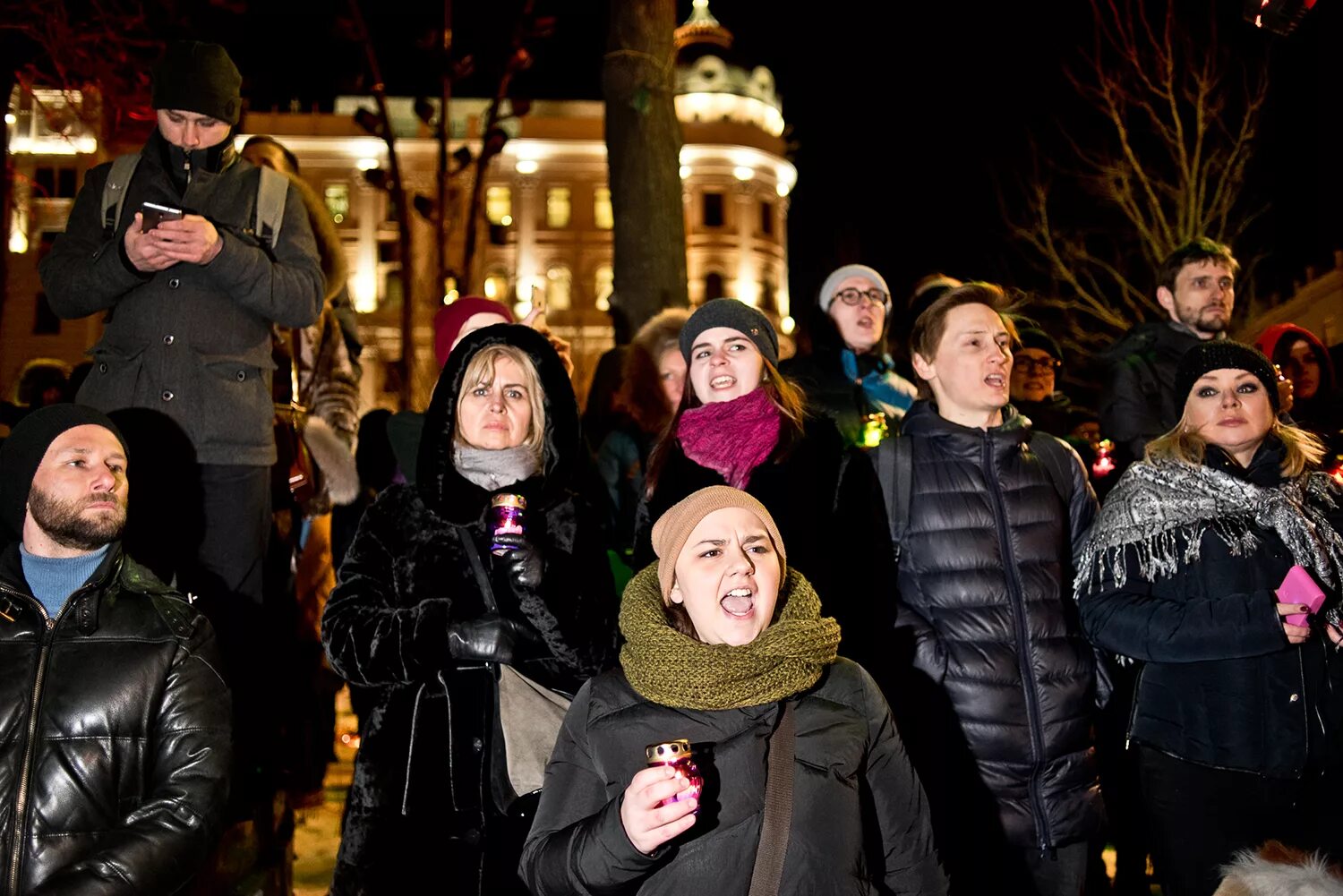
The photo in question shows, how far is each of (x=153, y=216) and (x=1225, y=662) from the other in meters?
4.34

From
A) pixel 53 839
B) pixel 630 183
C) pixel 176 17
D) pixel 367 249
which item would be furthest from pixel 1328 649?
pixel 367 249

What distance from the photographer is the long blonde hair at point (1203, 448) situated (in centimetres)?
423

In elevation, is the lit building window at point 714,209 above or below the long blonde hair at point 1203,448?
above

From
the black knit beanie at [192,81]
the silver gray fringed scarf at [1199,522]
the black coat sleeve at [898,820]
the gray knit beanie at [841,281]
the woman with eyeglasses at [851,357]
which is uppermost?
the black knit beanie at [192,81]

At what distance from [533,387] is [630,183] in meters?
4.02

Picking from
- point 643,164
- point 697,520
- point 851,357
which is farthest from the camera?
point 643,164

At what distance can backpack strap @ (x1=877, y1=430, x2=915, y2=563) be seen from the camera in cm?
423

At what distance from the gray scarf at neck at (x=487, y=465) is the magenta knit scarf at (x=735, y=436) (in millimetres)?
688

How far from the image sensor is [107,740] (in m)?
3.23

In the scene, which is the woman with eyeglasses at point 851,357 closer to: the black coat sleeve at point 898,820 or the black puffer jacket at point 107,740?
the black coat sleeve at point 898,820

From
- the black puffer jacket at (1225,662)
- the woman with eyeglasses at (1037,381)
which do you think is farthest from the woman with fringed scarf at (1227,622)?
the woman with eyeglasses at (1037,381)

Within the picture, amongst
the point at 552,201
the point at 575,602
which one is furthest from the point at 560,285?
the point at 575,602

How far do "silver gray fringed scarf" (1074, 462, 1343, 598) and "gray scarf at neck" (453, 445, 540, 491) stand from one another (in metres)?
2.19

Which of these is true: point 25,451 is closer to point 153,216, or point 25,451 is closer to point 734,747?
point 153,216
